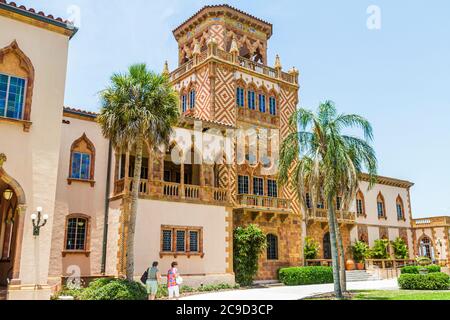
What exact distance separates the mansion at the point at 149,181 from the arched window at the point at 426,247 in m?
5.68

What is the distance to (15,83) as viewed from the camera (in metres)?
17.2

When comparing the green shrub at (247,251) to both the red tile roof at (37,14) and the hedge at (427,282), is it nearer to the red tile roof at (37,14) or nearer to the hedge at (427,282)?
the hedge at (427,282)

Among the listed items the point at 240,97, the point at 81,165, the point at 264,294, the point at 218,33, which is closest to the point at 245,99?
the point at 240,97

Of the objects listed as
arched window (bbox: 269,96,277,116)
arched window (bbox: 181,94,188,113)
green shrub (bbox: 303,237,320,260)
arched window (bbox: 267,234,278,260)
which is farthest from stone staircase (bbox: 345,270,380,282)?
arched window (bbox: 181,94,188,113)

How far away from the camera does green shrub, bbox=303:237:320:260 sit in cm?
3281

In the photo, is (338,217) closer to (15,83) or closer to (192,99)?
(192,99)

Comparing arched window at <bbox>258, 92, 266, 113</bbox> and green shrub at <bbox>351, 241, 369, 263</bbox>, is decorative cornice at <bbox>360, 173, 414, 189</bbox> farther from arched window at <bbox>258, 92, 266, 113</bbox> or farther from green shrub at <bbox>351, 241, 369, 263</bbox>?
arched window at <bbox>258, 92, 266, 113</bbox>

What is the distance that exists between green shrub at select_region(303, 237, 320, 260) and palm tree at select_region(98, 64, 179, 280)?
56.9 ft

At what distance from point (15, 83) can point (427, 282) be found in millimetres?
21697

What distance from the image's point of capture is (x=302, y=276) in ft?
95.7

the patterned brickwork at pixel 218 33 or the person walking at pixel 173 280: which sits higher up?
the patterned brickwork at pixel 218 33

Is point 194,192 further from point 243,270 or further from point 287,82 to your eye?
point 287,82

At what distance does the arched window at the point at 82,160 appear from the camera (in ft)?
75.4

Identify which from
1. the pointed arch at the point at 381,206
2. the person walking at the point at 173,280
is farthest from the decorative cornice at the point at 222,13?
the person walking at the point at 173,280
